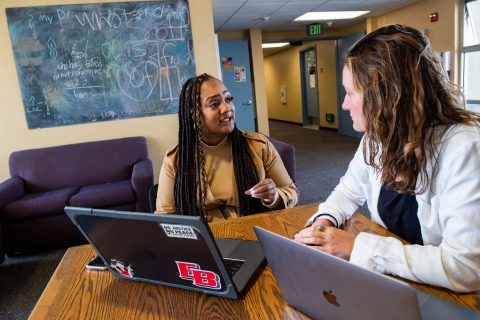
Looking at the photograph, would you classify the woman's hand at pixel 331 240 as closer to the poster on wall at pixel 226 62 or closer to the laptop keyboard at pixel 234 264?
the laptop keyboard at pixel 234 264

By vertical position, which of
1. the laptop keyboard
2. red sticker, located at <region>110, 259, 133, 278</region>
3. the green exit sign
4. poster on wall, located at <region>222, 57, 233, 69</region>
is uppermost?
the green exit sign

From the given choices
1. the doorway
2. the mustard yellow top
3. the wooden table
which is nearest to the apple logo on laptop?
the wooden table

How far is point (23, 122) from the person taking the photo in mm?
3455

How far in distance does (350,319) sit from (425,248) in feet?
1.00

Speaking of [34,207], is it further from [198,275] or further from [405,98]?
[405,98]

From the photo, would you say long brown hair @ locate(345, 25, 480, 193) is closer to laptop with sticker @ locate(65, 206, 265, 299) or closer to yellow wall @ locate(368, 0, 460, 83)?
laptop with sticker @ locate(65, 206, 265, 299)

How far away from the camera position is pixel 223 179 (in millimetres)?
1549

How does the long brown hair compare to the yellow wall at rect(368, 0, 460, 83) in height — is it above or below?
below

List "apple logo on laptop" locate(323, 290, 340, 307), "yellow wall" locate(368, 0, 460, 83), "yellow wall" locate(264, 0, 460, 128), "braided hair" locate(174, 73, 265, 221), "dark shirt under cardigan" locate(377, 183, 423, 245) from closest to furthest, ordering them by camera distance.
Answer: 1. "apple logo on laptop" locate(323, 290, 340, 307)
2. "dark shirt under cardigan" locate(377, 183, 423, 245)
3. "braided hair" locate(174, 73, 265, 221)
4. "yellow wall" locate(368, 0, 460, 83)
5. "yellow wall" locate(264, 0, 460, 128)

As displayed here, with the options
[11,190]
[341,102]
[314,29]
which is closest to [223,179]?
[11,190]

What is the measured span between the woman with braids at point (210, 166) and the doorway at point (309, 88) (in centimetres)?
754

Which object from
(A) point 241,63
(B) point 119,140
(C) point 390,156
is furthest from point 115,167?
(A) point 241,63

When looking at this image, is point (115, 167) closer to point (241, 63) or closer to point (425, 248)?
point (425, 248)

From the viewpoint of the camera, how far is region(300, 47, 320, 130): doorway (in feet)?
28.8
